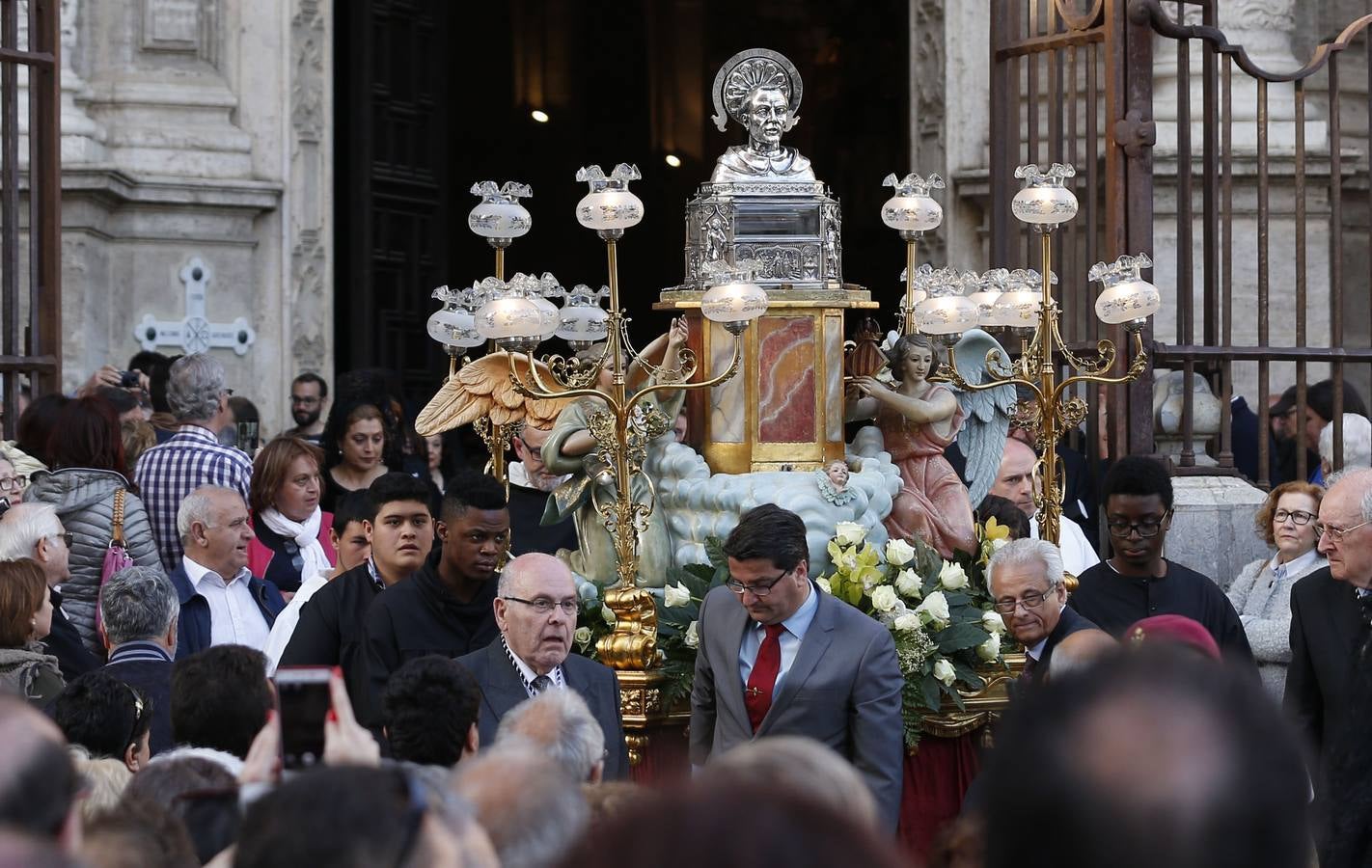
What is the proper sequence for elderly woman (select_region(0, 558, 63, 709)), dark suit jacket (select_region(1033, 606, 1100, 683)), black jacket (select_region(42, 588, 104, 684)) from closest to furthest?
elderly woman (select_region(0, 558, 63, 709)) < dark suit jacket (select_region(1033, 606, 1100, 683)) < black jacket (select_region(42, 588, 104, 684))

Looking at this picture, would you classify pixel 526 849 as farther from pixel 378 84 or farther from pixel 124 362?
pixel 378 84

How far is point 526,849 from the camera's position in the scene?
2.80m

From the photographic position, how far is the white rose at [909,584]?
6645mm

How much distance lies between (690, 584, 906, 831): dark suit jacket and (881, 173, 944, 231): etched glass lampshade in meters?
1.92

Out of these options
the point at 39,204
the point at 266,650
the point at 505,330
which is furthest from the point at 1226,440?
the point at 39,204

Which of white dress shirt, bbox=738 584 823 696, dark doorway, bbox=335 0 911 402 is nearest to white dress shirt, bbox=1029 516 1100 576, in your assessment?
white dress shirt, bbox=738 584 823 696

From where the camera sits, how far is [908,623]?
21.3 feet

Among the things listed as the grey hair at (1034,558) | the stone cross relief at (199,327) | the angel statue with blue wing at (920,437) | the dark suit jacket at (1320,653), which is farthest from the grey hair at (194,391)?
the stone cross relief at (199,327)

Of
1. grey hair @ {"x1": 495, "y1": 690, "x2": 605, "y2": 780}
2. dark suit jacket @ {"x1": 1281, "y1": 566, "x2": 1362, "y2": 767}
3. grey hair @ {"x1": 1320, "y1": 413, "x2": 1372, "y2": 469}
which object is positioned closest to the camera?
grey hair @ {"x1": 495, "y1": 690, "x2": 605, "y2": 780}

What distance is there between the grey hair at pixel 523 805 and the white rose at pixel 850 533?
3.88 m

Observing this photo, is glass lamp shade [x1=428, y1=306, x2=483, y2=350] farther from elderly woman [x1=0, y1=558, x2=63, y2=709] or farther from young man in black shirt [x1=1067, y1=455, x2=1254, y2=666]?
young man in black shirt [x1=1067, y1=455, x2=1254, y2=666]

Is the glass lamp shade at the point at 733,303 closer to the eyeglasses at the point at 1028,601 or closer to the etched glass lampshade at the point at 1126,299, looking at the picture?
the etched glass lampshade at the point at 1126,299

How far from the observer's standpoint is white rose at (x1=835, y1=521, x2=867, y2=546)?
6.76 m

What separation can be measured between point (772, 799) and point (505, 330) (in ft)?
15.9
